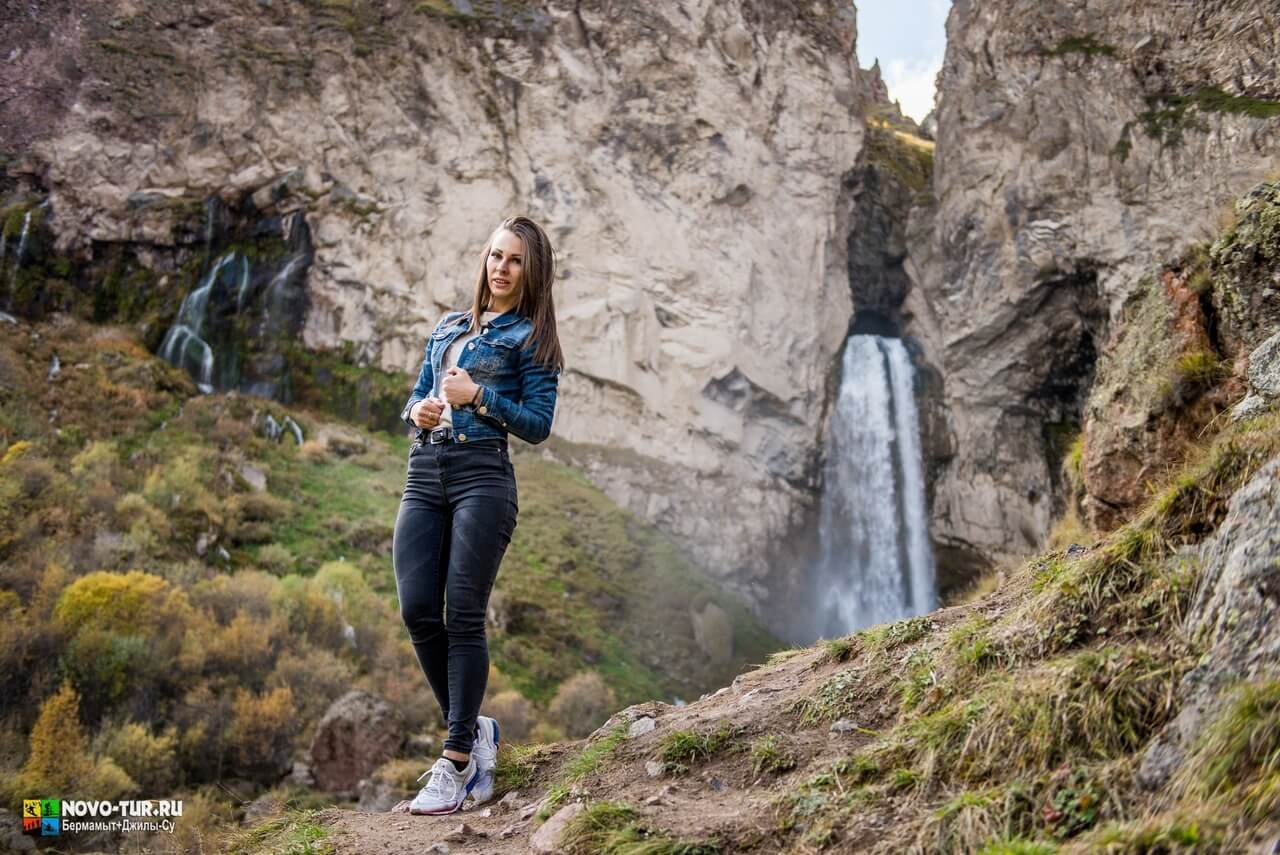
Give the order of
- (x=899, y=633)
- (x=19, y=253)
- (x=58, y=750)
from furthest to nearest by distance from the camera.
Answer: (x=19, y=253)
(x=58, y=750)
(x=899, y=633)

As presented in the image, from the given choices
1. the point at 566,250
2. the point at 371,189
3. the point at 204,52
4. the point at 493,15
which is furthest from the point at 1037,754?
the point at 204,52

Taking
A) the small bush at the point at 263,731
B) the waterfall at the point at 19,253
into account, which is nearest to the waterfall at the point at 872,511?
the small bush at the point at 263,731

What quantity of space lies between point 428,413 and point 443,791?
1614 millimetres

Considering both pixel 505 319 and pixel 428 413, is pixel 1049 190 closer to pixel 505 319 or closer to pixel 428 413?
pixel 505 319

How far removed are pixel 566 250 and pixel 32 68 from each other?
16924 millimetres

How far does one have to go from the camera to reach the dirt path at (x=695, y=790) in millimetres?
2611

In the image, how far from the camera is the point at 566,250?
81.6ft

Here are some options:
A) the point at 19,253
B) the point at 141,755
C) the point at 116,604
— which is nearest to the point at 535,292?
the point at 141,755

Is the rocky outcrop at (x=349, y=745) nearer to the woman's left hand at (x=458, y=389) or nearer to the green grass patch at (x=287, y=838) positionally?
the green grass patch at (x=287, y=838)

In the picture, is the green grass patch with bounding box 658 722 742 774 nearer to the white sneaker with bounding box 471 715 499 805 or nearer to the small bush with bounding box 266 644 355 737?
the white sneaker with bounding box 471 715 499 805

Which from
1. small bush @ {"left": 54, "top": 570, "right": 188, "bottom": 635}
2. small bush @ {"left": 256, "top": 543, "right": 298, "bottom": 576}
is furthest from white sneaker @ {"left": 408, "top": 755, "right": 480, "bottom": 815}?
small bush @ {"left": 256, "top": 543, "right": 298, "bottom": 576}

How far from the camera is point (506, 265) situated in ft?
11.6

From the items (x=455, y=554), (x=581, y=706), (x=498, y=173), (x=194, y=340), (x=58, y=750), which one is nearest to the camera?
(x=455, y=554)

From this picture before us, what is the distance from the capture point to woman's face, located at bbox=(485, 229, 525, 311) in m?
3.53
